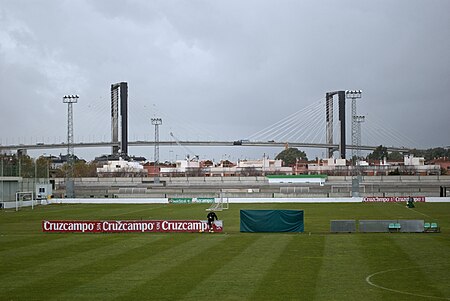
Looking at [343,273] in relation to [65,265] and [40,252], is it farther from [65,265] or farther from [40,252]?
[40,252]

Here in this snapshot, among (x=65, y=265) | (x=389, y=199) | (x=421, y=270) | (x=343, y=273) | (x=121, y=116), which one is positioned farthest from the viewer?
(x=121, y=116)

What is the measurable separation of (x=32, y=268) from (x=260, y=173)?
526 ft

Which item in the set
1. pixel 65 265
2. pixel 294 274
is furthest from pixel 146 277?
pixel 294 274

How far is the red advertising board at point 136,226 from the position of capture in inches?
1928

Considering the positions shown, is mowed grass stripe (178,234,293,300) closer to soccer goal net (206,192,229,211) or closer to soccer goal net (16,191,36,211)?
soccer goal net (206,192,229,211)

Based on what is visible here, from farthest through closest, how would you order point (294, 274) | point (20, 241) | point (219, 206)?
point (219, 206) < point (20, 241) < point (294, 274)

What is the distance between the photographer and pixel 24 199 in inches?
3752

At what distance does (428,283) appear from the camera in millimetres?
25438

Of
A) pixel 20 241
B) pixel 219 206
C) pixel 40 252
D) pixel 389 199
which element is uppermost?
pixel 40 252

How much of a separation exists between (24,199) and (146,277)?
72.2 meters

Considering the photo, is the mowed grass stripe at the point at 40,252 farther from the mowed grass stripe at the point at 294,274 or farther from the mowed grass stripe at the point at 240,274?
the mowed grass stripe at the point at 294,274

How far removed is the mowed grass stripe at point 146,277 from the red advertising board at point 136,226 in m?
9.09

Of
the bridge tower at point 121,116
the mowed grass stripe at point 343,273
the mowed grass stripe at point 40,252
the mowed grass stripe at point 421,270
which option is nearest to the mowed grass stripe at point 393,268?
the mowed grass stripe at point 421,270

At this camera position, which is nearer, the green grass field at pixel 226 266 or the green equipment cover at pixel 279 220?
the green grass field at pixel 226 266
